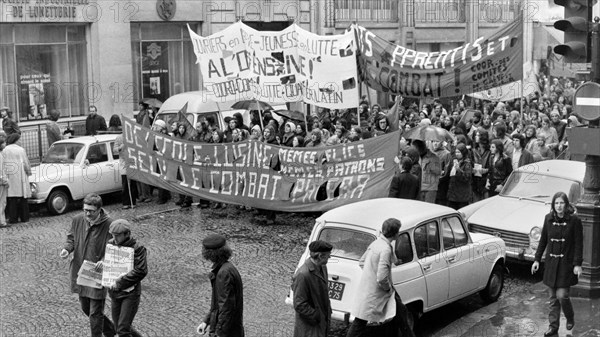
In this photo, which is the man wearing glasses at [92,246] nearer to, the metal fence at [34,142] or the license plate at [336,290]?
the license plate at [336,290]

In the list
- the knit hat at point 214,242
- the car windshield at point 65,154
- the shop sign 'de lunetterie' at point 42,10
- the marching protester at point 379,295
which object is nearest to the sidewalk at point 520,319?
the marching protester at point 379,295

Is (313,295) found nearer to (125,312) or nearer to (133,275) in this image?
(133,275)

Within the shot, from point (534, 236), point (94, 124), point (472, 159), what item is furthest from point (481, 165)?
point (94, 124)

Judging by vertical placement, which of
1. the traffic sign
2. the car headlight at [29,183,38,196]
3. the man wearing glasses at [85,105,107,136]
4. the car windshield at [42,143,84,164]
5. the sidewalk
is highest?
the traffic sign

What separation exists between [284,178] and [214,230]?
5.30ft

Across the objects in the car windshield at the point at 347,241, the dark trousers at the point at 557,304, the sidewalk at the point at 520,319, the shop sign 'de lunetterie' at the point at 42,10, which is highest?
the shop sign 'de lunetterie' at the point at 42,10

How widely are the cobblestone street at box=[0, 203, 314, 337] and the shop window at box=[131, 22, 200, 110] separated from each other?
38.0ft

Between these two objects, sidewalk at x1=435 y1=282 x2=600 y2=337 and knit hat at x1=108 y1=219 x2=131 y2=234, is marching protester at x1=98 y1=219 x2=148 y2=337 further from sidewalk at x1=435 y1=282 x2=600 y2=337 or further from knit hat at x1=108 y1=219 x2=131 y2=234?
sidewalk at x1=435 y1=282 x2=600 y2=337

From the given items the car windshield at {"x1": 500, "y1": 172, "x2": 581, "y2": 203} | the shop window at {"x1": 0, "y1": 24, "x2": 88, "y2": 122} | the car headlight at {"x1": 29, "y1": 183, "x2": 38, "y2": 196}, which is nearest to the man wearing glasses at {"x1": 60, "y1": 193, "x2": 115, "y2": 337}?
the car windshield at {"x1": 500, "y1": 172, "x2": 581, "y2": 203}

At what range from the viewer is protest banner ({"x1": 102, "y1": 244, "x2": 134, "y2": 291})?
30.7ft

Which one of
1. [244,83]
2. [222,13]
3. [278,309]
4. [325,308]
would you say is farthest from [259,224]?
[222,13]

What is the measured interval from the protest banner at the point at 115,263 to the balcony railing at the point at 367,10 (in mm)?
26054

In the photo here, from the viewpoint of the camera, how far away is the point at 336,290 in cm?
1019

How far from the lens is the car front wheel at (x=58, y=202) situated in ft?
59.3
